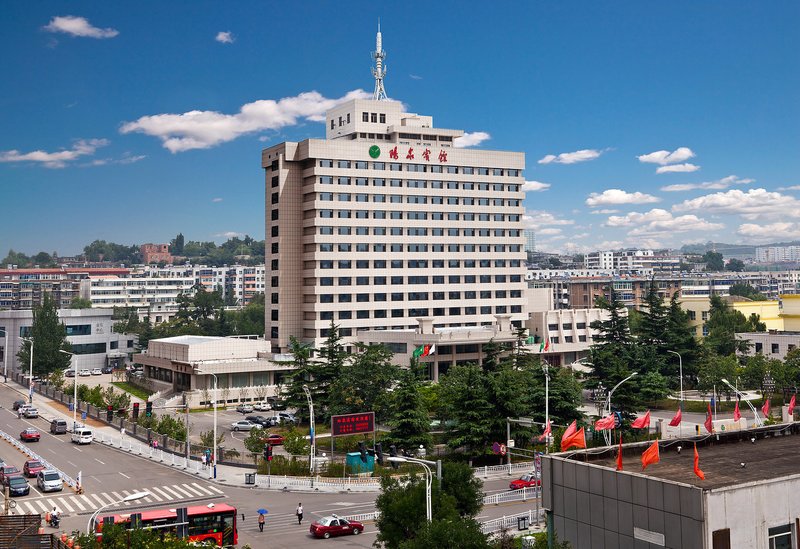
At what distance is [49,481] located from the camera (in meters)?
51.1

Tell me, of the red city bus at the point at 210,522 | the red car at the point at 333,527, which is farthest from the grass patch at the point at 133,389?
the red car at the point at 333,527

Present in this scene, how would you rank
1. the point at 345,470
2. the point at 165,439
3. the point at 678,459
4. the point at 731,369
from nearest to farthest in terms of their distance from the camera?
the point at 678,459, the point at 345,470, the point at 165,439, the point at 731,369

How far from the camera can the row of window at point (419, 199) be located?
10394 cm

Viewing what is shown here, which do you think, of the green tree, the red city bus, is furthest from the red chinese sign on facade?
the green tree

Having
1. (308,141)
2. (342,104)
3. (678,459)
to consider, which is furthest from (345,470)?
(342,104)

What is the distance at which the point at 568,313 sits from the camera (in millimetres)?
119125

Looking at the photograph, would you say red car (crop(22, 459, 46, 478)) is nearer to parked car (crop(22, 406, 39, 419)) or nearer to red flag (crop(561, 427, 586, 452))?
parked car (crop(22, 406, 39, 419))

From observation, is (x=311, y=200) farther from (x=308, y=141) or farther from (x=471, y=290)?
(x=471, y=290)

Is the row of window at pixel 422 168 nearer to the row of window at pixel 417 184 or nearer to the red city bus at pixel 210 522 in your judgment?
the row of window at pixel 417 184

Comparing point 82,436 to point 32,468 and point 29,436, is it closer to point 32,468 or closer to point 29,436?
point 29,436

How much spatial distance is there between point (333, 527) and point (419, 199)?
2852 inches

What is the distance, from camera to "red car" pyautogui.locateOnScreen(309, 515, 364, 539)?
1613 inches

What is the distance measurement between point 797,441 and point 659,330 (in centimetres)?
6069

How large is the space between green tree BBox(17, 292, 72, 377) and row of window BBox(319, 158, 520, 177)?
1652 inches
